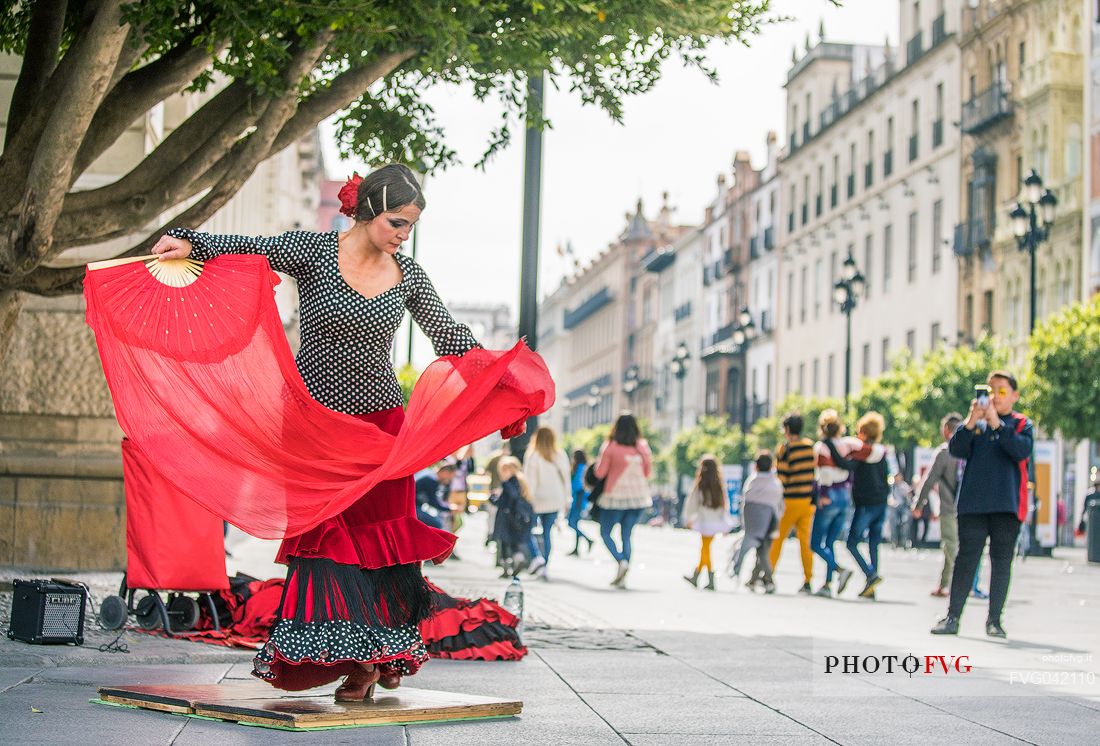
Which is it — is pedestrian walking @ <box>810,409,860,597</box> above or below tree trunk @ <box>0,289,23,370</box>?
below

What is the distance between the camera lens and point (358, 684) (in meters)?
6.59

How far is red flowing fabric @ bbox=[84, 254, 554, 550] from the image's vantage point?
21.3ft

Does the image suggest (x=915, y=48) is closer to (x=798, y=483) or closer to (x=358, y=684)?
(x=798, y=483)

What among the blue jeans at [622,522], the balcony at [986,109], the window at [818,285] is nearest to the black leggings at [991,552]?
the blue jeans at [622,522]

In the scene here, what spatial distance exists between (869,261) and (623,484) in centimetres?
4436

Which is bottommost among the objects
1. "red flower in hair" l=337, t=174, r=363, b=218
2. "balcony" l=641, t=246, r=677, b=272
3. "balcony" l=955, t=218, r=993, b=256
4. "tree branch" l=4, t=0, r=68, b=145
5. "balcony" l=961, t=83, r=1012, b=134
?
"red flower in hair" l=337, t=174, r=363, b=218

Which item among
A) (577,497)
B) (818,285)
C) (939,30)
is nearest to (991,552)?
(577,497)

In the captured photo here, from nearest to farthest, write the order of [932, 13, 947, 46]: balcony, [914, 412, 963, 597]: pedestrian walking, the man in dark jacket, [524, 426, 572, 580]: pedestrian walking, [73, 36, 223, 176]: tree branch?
[73, 36, 223, 176]: tree branch, the man in dark jacket, [914, 412, 963, 597]: pedestrian walking, [524, 426, 572, 580]: pedestrian walking, [932, 13, 947, 46]: balcony

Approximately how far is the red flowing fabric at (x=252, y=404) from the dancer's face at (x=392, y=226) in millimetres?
450

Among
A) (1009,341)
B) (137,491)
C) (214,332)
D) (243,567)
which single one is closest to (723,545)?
(1009,341)

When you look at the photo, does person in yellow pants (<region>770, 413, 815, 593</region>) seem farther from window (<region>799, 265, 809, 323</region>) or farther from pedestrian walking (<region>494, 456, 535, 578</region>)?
window (<region>799, 265, 809, 323</region>)

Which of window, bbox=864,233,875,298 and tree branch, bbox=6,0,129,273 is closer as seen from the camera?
tree branch, bbox=6,0,129,273

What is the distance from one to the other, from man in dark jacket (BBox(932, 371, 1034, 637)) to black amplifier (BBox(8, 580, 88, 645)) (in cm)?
566

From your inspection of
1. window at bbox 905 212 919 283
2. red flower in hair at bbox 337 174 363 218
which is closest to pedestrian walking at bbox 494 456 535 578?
red flower in hair at bbox 337 174 363 218
